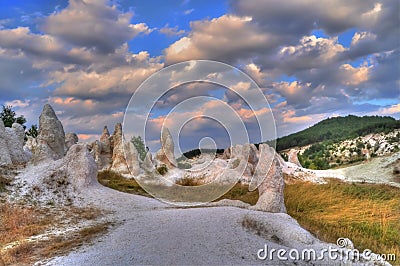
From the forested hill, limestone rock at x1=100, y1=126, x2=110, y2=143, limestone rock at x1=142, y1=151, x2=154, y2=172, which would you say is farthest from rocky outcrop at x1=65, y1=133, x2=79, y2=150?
the forested hill

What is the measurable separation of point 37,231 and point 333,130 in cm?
5165

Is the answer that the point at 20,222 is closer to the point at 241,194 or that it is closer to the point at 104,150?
the point at 241,194

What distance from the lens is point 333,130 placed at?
5600cm

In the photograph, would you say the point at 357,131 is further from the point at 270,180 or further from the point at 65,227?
the point at 65,227

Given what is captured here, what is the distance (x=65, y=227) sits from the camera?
11.0 meters

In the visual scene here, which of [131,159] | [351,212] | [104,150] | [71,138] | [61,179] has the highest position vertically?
[71,138]

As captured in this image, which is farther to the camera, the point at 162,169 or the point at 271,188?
the point at 162,169

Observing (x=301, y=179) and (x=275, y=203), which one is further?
(x=301, y=179)

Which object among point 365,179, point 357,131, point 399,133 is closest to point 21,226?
point 365,179

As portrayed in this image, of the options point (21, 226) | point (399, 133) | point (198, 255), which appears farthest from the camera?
point (399, 133)

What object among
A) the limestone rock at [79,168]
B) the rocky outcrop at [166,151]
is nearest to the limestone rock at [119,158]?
the rocky outcrop at [166,151]

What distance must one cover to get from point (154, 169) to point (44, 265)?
17.0m

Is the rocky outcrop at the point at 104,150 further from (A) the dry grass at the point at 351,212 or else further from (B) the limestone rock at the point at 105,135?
(A) the dry grass at the point at 351,212

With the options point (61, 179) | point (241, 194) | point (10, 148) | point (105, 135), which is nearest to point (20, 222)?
point (61, 179)
